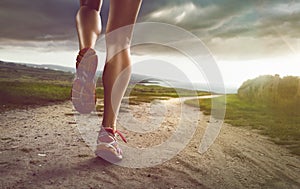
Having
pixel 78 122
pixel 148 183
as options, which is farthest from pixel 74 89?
pixel 78 122

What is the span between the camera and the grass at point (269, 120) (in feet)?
6.89

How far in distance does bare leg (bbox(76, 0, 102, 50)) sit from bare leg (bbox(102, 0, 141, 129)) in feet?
0.56

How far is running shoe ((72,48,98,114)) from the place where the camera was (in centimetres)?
137

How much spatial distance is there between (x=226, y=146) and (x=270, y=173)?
0.44 metres

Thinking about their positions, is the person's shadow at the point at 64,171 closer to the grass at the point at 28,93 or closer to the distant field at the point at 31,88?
the distant field at the point at 31,88

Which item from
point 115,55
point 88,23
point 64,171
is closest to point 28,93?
point 88,23

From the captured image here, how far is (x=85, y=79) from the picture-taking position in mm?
1379

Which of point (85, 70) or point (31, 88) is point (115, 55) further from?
point (31, 88)

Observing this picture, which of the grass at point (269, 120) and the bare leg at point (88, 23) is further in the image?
the grass at point (269, 120)

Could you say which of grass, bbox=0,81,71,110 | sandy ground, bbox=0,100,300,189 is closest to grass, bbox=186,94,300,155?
sandy ground, bbox=0,100,300,189

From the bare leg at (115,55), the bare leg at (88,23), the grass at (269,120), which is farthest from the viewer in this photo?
the grass at (269,120)

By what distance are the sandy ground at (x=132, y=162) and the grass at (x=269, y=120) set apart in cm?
16

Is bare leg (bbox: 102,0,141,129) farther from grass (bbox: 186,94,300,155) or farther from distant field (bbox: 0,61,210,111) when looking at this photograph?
grass (bbox: 186,94,300,155)

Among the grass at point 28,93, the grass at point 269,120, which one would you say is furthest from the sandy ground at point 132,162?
the grass at point 28,93
